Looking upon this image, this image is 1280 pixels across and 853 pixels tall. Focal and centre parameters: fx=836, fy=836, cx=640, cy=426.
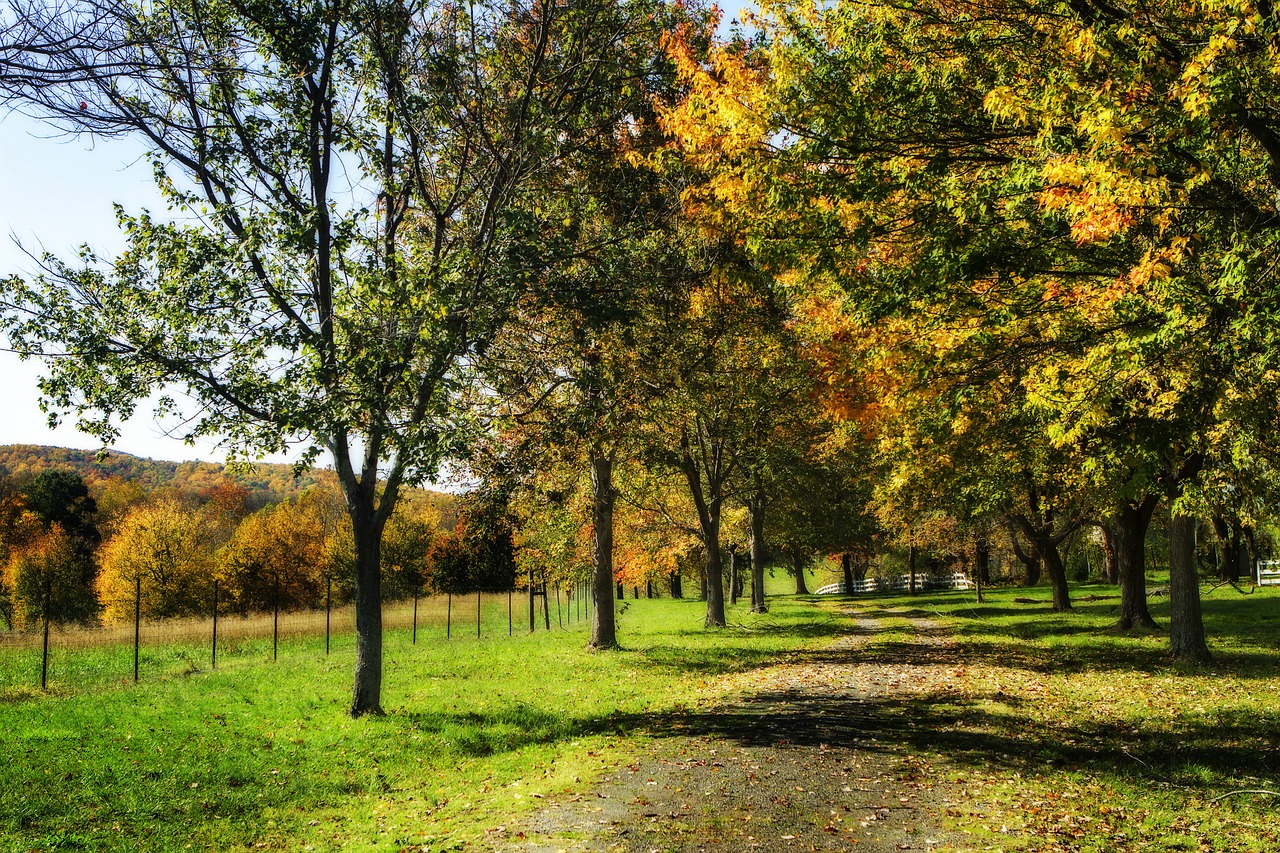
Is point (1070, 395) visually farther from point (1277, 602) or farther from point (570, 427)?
point (1277, 602)

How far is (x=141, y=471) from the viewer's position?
123312mm

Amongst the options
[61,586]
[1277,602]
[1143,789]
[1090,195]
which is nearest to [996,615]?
[1277,602]

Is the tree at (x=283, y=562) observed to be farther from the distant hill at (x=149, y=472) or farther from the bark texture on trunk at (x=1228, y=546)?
the bark texture on trunk at (x=1228, y=546)

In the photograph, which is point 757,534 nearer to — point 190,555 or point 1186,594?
point 1186,594

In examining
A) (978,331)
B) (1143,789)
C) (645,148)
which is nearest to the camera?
(1143,789)

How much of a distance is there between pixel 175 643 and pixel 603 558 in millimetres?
11739

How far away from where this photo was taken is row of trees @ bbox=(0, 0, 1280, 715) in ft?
23.5

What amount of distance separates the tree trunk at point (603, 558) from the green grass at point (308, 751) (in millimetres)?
3001

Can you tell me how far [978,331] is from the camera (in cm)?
974

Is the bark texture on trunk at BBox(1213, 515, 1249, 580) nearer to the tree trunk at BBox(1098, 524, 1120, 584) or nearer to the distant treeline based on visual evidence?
the tree trunk at BBox(1098, 524, 1120, 584)

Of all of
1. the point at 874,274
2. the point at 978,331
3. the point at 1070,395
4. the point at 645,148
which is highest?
the point at 645,148

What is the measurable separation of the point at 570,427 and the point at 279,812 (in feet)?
23.0

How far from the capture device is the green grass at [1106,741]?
7.13 m

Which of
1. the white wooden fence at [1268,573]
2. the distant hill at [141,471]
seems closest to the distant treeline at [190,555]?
the distant hill at [141,471]
